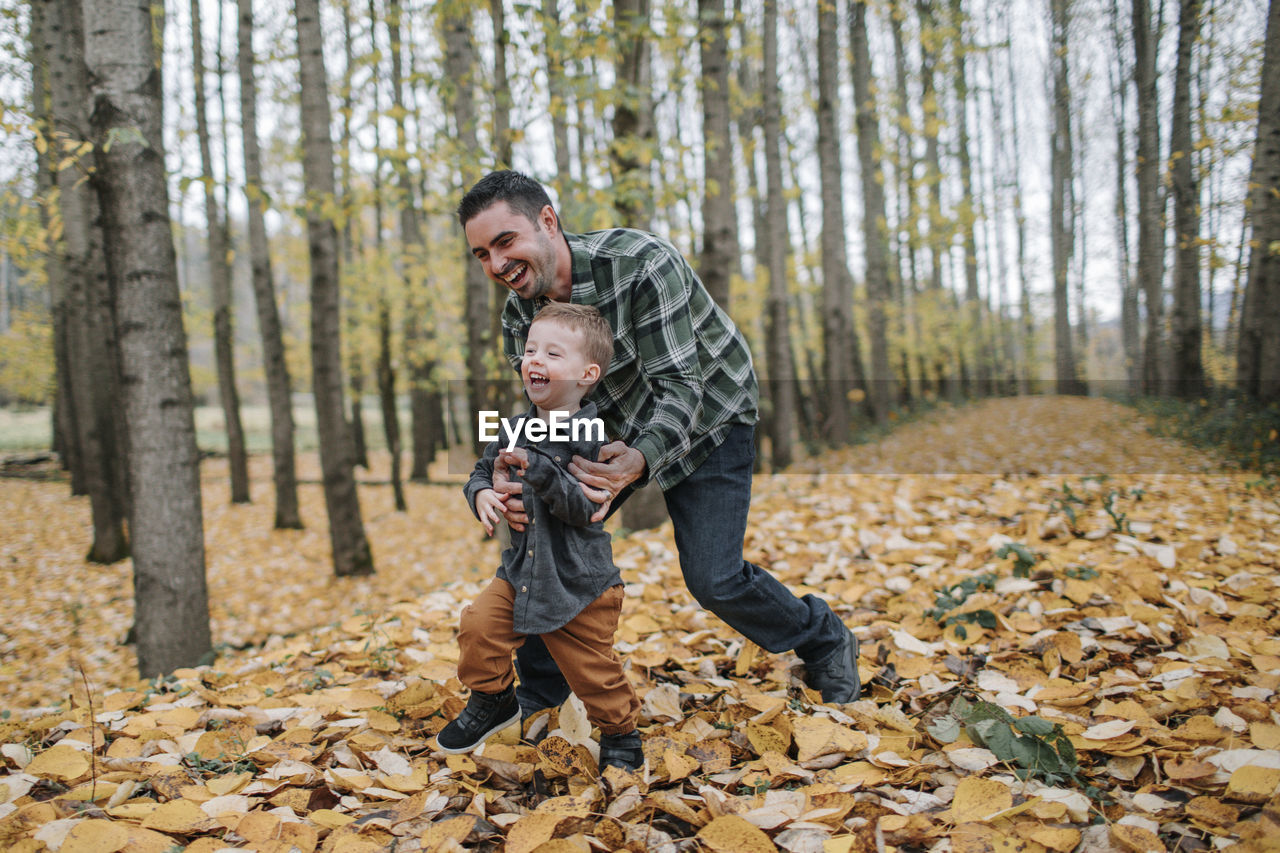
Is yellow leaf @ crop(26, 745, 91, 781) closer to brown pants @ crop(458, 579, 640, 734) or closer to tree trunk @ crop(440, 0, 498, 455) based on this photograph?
brown pants @ crop(458, 579, 640, 734)

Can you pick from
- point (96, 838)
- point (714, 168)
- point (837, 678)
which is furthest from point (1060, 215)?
point (96, 838)

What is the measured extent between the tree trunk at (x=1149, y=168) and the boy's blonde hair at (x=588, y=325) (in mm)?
14551

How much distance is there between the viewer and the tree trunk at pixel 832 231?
1046 cm

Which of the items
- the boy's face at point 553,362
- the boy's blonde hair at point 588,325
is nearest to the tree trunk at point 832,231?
the boy's blonde hair at point 588,325

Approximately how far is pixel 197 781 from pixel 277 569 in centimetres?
686

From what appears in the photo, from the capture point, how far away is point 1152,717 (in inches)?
86.5

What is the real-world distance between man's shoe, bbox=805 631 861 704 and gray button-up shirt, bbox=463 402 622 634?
975 millimetres

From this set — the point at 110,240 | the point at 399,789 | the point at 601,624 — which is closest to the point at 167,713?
the point at 399,789

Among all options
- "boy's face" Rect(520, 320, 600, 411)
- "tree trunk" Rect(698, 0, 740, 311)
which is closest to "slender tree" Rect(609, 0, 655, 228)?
"tree trunk" Rect(698, 0, 740, 311)

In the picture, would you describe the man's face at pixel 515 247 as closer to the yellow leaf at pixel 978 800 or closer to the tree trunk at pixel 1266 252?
the yellow leaf at pixel 978 800

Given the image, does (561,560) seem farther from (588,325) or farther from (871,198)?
(871,198)

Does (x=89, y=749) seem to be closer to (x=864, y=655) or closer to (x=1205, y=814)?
(x=864, y=655)

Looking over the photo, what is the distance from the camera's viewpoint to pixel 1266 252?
24.7 ft

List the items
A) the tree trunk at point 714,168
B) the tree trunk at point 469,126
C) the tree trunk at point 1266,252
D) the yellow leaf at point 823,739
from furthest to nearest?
the tree trunk at point 1266,252 < the tree trunk at point 714,168 < the tree trunk at point 469,126 < the yellow leaf at point 823,739
